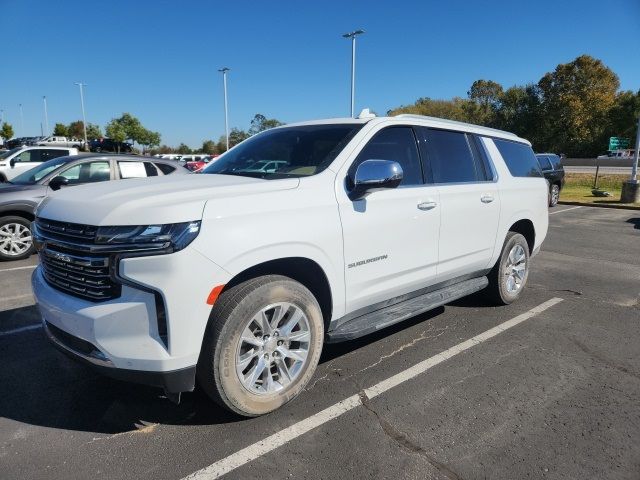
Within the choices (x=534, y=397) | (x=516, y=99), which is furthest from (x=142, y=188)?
(x=516, y=99)

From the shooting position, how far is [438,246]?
3.85 m

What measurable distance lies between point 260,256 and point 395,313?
4.50 ft

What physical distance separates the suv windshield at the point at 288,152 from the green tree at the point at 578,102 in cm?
5181

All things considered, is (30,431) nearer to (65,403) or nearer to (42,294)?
(65,403)

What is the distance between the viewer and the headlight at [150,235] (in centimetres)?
234

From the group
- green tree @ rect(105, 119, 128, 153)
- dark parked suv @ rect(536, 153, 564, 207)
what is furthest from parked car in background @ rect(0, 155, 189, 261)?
green tree @ rect(105, 119, 128, 153)

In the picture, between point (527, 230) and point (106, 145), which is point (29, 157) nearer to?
A: point (527, 230)

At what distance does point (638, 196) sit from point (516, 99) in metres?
42.1

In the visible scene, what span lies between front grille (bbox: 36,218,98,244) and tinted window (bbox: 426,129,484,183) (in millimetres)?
2685

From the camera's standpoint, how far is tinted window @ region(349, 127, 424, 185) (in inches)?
137

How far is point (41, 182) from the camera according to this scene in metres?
7.30

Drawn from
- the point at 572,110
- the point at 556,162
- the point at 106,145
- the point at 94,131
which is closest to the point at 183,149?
the point at 94,131

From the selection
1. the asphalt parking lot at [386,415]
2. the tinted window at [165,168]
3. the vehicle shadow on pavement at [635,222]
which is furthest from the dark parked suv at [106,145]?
the asphalt parking lot at [386,415]

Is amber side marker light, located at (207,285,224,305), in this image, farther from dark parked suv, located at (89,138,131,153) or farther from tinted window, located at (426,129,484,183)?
→ dark parked suv, located at (89,138,131,153)
